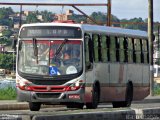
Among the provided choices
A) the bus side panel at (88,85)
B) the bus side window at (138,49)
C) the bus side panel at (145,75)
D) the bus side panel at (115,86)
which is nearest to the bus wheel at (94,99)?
the bus side panel at (88,85)

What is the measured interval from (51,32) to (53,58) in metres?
1.07

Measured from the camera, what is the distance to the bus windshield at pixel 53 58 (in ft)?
85.3

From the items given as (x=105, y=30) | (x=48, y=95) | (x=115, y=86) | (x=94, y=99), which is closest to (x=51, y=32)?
(x=48, y=95)

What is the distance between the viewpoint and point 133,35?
1280 inches

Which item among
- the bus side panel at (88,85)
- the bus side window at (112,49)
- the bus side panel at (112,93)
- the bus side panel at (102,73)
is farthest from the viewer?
the bus side window at (112,49)

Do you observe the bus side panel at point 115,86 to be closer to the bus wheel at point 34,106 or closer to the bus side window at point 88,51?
the bus side window at point 88,51

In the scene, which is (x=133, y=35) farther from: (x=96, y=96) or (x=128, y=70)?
(x=96, y=96)

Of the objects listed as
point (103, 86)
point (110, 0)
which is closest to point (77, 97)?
point (103, 86)

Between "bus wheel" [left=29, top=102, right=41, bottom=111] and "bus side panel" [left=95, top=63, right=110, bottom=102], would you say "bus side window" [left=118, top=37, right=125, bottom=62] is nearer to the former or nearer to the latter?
"bus side panel" [left=95, top=63, right=110, bottom=102]

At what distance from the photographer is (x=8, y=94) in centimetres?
3731

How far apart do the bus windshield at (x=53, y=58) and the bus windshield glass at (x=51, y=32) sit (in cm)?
25

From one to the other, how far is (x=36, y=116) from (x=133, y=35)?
17.6 meters

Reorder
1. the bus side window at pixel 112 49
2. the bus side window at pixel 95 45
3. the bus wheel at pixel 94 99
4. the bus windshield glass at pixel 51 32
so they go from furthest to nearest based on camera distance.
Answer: the bus side window at pixel 112 49, the bus side window at pixel 95 45, the bus wheel at pixel 94 99, the bus windshield glass at pixel 51 32

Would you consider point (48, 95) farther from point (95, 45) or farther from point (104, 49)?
point (104, 49)
